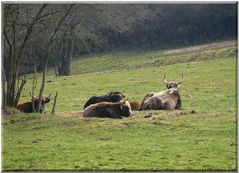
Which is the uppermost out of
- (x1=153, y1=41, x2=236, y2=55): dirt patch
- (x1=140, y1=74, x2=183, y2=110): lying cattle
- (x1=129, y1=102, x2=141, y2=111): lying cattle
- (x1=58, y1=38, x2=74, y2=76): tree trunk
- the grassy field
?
(x1=153, y1=41, x2=236, y2=55): dirt patch

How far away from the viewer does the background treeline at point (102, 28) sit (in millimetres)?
19531

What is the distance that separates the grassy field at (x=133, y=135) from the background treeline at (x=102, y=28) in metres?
2.54

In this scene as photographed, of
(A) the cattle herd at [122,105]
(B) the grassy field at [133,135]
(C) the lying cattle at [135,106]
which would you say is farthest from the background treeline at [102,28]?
(C) the lying cattle at [135,106]

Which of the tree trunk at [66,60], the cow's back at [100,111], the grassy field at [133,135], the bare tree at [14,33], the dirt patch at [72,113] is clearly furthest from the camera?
the tree trunk at [66,60]

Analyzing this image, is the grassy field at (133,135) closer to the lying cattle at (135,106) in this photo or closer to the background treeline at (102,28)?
the lying cattle at (135,106)

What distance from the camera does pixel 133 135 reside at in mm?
15492

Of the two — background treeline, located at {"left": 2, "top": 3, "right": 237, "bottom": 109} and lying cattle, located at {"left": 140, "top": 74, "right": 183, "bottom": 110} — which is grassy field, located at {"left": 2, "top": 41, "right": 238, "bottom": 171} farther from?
background treeline, located at {"left": 2, "top": 3, "right": 237, "bottom": 109}

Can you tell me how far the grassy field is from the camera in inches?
480

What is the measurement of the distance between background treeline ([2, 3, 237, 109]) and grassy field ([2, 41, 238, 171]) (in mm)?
2544

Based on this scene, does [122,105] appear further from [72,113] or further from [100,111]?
[72,113]

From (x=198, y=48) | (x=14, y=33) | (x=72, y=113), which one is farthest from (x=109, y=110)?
(x=198, y=48)

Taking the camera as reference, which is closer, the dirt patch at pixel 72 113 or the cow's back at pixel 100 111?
the cow's back at pixel 100 111

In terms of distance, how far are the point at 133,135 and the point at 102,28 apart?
13.0m

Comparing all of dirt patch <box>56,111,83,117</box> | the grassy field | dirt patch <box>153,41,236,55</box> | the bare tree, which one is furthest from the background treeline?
the grassy field
